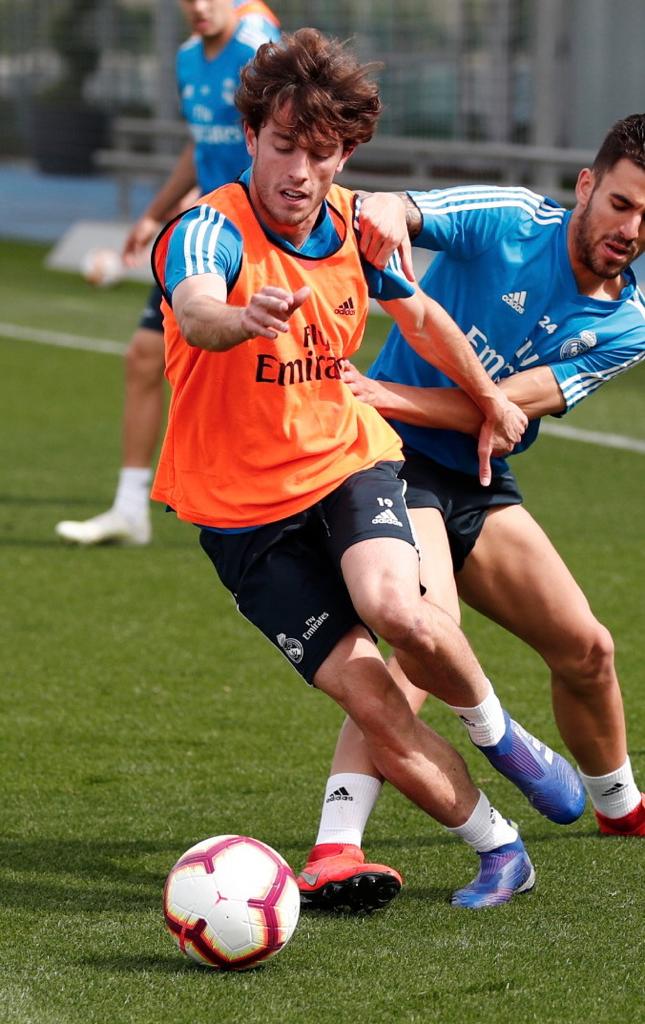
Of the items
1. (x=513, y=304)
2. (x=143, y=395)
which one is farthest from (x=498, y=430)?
(x=143, y=395)

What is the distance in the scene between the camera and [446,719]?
5.89 m

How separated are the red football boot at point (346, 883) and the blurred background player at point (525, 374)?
0.26 metres

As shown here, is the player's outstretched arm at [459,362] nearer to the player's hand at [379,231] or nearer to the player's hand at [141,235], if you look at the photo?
the player's hand at [379,231]

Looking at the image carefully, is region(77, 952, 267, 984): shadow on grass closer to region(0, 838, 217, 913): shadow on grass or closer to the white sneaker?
region(0, 838, 217, 913): shadow on grass

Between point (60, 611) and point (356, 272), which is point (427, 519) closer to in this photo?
point (356, 272)

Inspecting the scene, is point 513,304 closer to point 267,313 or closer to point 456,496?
point 456,496

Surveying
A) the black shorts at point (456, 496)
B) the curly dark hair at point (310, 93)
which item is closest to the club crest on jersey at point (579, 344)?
the black shorts at point (456, 496)

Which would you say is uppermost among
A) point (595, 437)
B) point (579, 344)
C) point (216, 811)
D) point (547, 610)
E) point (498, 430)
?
point (579, 344)

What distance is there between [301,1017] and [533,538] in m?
1.54

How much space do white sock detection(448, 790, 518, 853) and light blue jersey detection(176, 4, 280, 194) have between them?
15.7ft

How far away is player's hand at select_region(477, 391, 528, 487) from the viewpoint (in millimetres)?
4379

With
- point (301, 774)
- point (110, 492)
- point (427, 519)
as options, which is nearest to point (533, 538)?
point (427, 519)

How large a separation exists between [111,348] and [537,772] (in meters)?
10.5

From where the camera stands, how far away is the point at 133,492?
827cm
